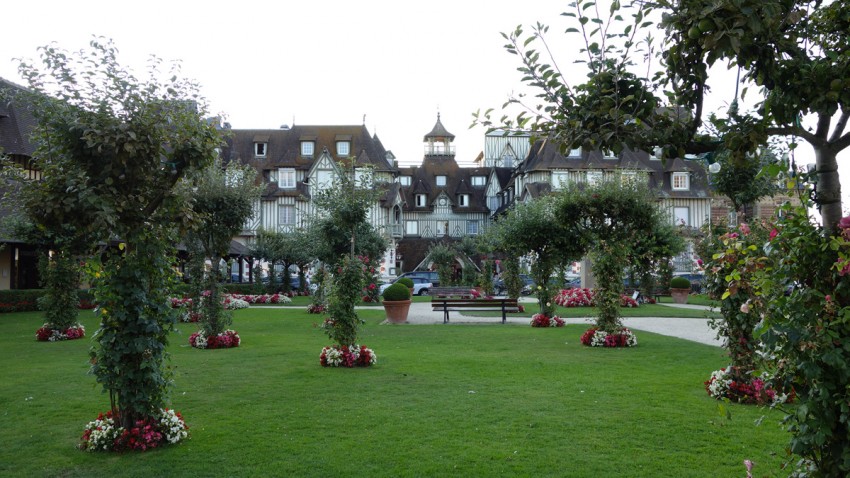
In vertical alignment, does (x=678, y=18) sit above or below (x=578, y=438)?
above

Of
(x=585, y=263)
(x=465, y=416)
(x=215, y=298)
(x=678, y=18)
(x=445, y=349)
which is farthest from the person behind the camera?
(x=585, y=263)

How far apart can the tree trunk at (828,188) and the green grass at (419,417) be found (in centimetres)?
143

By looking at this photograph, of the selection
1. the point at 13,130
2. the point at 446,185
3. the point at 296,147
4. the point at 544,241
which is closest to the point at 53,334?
the point at 544,241

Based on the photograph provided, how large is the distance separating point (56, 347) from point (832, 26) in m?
15.5

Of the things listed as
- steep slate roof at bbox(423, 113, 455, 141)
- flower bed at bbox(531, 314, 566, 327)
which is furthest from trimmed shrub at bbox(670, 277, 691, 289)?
steep slate roof at bbox(423, 113, 455, 141)

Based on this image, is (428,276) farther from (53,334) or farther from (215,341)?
(215,341)

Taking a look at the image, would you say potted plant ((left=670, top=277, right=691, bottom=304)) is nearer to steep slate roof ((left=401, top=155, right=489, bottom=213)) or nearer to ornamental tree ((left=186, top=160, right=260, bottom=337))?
ornamental tree ((left=186, top=160, right=260, bottom=337))

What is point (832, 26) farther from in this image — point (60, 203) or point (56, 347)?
point (56, 347)

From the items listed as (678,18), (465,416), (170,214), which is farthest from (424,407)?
(678,18)

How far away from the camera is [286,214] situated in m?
45.2

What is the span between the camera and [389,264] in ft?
160

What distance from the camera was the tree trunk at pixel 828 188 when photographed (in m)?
3.43

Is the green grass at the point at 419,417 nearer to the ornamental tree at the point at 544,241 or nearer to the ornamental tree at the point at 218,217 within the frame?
the ornamental tree at the point at 218,217

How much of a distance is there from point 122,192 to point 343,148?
43211 millimetres
